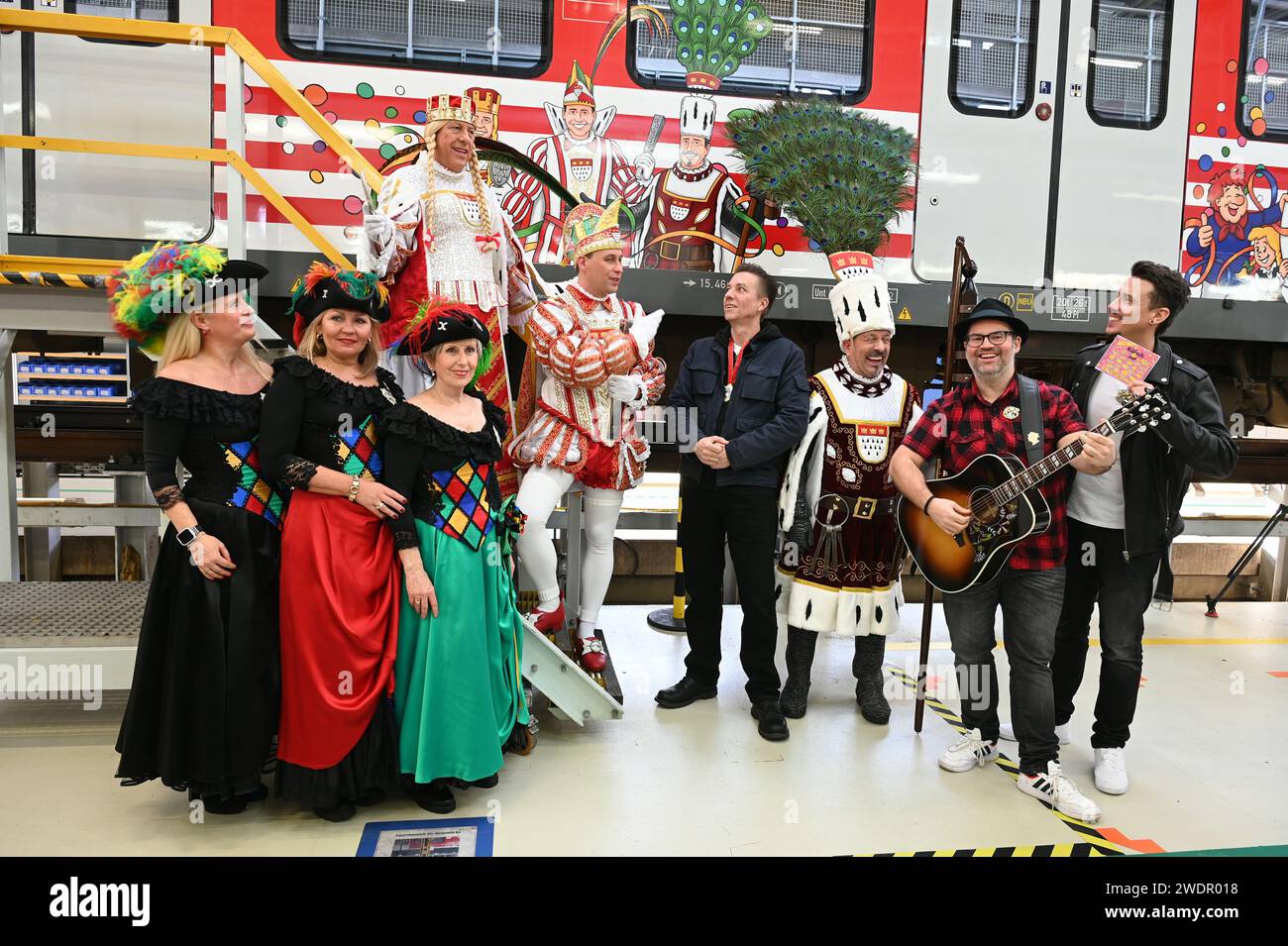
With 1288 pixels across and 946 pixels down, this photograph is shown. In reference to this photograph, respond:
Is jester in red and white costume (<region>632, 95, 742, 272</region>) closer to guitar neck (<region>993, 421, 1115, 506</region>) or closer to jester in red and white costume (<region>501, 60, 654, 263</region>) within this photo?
jester in red and white costume (<region>501, 60, 654, 263</region>)

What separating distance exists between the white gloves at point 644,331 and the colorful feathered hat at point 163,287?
152 cm

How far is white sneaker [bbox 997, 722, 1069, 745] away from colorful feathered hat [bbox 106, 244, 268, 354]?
138 inches

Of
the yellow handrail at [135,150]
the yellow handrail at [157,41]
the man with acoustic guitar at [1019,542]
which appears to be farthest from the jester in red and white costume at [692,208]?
the man with acoustic guitar at [1019,542]

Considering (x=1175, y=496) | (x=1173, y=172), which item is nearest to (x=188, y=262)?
(x=1175, y=496)

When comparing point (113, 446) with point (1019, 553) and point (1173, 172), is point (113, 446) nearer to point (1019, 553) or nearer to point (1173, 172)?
point (1019, 553)

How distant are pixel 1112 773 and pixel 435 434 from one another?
283 cm

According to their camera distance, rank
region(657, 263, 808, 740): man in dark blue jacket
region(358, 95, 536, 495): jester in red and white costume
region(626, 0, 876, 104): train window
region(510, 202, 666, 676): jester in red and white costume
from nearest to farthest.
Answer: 1. region(358, 95, 536, 495): jester in red and white costume
2. region(510, 202, 666, 676): jester in red and white costume
3. region(657, 263, 808, 740): man in dark blue jacket
4. region(626, 0, 876, 104): train window

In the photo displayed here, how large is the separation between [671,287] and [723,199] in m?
0.63

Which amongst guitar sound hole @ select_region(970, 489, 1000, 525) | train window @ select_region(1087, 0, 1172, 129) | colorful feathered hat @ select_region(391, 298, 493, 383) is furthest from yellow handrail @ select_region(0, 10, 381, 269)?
train window @ select_region(1087, 0, 1172, 129)

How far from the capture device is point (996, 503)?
2.90 meters

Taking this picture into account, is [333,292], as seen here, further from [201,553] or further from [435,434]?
[201,553]

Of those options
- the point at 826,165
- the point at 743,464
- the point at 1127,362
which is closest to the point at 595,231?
the point at 743,464

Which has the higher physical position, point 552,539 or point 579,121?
point 579,121

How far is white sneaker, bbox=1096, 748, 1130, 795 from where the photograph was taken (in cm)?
314
